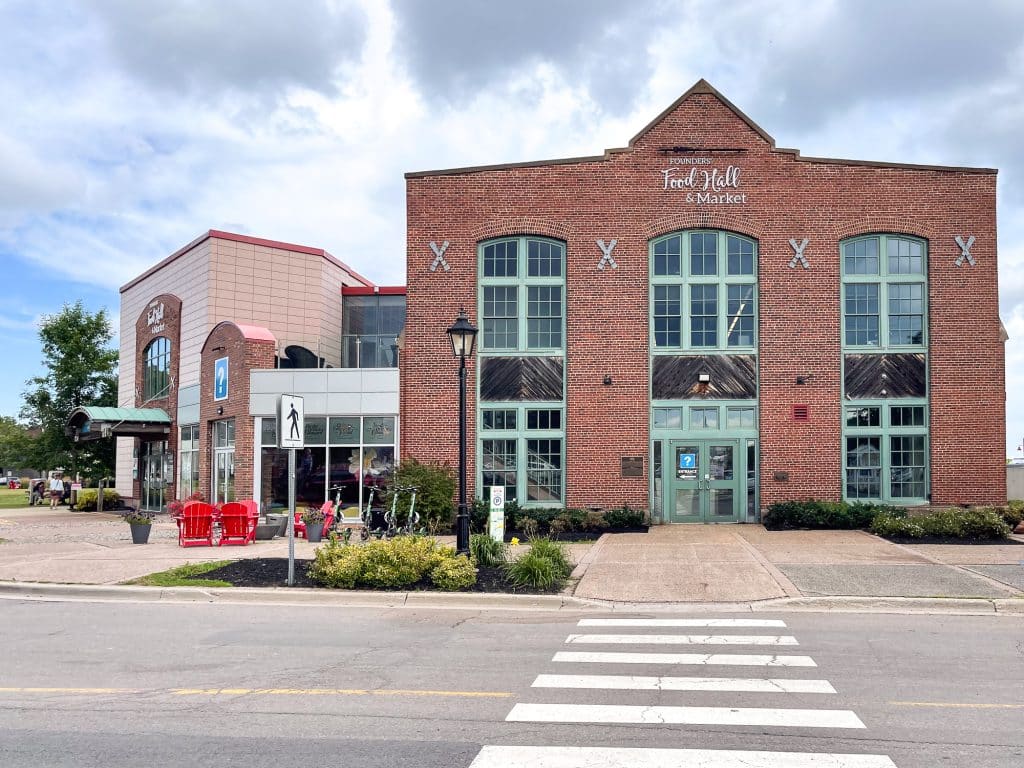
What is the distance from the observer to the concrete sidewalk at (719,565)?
12.5 meters

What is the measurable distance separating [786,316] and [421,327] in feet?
27.8

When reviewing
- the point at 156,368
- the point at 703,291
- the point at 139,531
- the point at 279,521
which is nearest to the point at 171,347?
the point at 156,368

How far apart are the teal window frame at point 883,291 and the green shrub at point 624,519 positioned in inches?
248

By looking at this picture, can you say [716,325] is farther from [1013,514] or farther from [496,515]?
[496,515]

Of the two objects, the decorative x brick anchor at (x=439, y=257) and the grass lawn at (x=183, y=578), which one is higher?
the decorative x brick anchor at (x=439, y=257)

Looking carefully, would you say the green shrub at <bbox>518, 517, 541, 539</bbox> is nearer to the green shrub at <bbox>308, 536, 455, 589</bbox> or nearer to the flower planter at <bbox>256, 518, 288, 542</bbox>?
the flower planter at <bbox>256, 518, 288, 542</bbox>

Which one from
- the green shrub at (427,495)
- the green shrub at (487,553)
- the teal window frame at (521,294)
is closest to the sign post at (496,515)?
the green shrub at (487,553)

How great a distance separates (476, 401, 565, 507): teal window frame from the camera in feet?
70.7

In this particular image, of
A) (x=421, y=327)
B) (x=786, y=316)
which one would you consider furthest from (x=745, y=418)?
(x=421, y=327)

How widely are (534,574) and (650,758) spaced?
7.14m

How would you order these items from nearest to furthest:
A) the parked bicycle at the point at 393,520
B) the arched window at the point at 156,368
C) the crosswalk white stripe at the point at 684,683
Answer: the crosswalk white stripe at the point at 684,683 < the parked bicycle at the point at 393,520 < the arched window at the point at 156,368

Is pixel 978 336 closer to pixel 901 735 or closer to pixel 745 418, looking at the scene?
pixel 745 418

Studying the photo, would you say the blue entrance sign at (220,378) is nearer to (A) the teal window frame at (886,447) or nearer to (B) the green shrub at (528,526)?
(B) the green shrub at (528,526)

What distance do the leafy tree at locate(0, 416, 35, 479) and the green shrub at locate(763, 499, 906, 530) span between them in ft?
106
